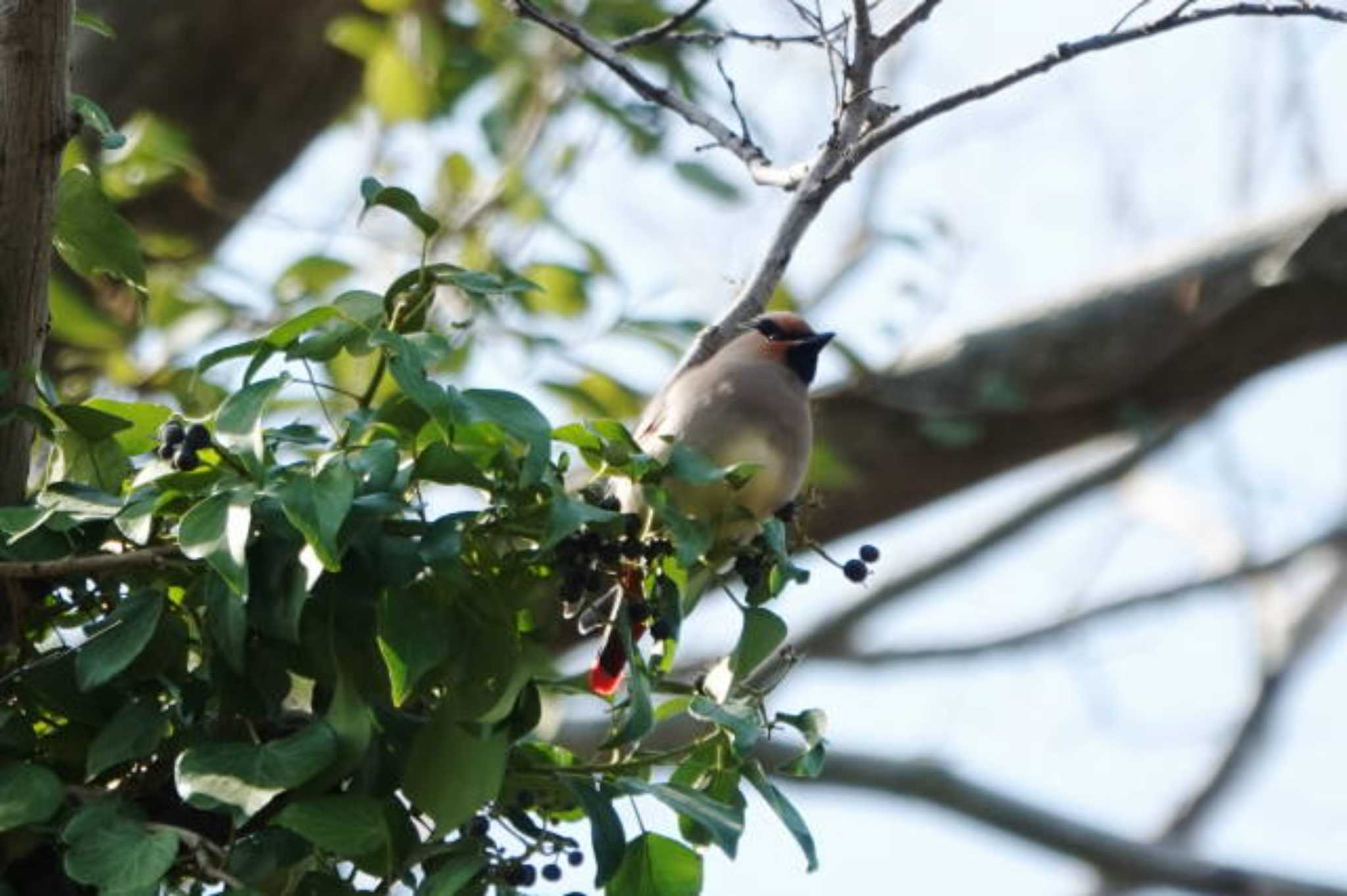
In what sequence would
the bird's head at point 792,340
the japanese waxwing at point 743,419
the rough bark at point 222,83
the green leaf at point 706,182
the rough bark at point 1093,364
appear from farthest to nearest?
the rough bark at point 1093,364
the green leaf at point 706,182
the rough bark at point 222,83
the bird's head at point 792,340
the japanese waxwing at point 743,419

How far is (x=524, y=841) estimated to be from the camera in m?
1.95

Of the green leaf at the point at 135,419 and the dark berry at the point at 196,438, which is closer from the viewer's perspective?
the dark berry at the point at 196,438

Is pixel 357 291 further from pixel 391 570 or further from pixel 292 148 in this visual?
pixel 292 148

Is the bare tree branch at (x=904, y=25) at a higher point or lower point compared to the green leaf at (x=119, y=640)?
higher

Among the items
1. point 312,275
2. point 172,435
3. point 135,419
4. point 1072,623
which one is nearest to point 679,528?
point 172,435

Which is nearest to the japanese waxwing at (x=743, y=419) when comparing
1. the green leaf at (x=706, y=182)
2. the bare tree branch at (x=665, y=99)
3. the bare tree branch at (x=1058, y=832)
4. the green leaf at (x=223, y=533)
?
the bare tree branch at (x=665, y=99)

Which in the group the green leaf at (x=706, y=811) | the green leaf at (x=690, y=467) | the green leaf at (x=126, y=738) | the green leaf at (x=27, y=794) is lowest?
the green leaf at (x=27, y=794)

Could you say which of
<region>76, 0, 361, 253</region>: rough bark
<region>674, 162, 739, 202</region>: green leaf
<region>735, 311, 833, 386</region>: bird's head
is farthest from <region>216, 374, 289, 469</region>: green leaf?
<region>674, 162, 739, 202</region>: green leaf

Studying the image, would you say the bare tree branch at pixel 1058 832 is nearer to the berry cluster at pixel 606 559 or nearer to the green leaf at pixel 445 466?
the berry cluster at pixel 606 559

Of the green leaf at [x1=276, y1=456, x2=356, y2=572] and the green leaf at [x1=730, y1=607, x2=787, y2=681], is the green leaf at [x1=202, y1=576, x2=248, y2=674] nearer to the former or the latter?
the green leaf at [x1=276, y1=456, x2=356, y2=572]

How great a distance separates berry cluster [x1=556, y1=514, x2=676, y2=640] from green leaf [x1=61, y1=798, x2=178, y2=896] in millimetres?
364

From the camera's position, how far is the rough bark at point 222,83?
3.62 meters

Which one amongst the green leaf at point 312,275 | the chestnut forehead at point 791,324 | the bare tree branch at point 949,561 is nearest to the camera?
the chestnut forehead at point 791,324

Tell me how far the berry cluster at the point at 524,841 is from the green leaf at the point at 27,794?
0.31m
